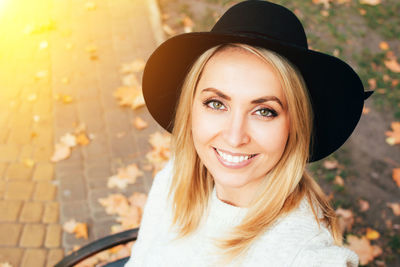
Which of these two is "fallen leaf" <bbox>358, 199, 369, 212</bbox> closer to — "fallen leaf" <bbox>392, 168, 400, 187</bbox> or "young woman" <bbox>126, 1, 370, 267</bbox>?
"fallen leaf" <bbox>392, 168, 400, 187</bbox>

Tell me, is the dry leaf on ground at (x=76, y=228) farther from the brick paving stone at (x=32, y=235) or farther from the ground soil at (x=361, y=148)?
the ground soil at (x=361, y=148)

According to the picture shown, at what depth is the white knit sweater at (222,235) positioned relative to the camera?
1.73 metres

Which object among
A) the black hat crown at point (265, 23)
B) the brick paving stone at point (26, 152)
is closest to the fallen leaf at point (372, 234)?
the black hat crown at point (265, 23)

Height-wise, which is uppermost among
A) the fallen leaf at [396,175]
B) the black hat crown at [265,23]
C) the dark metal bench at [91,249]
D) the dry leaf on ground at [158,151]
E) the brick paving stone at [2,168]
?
the black hat crown at [265,23]

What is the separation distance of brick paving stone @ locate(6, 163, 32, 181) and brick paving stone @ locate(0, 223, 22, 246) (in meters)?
0.52

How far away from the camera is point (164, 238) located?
231cm

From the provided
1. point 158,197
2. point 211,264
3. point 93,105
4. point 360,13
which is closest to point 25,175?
point 93,105

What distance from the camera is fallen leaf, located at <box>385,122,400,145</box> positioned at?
461 centimetres

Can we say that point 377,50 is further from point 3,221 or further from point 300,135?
point 3,221

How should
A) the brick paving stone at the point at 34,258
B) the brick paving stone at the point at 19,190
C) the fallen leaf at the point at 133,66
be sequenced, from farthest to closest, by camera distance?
the fallen leaf at the point at 133,66, the brick paving stone at the point at 19,190, the brick paving stone at the point at 34,258

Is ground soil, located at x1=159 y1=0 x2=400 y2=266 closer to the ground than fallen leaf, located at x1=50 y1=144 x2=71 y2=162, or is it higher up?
higher up

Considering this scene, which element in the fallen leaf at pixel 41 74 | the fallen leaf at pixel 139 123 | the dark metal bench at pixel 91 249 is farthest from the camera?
the fallen leaf at pixel 41 74

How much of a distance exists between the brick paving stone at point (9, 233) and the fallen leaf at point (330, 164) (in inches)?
121

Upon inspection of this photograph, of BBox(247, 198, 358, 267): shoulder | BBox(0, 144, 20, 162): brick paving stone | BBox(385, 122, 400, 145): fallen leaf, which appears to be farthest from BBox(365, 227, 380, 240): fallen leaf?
BBox(0, 144, 20, 162): brick paving stone
